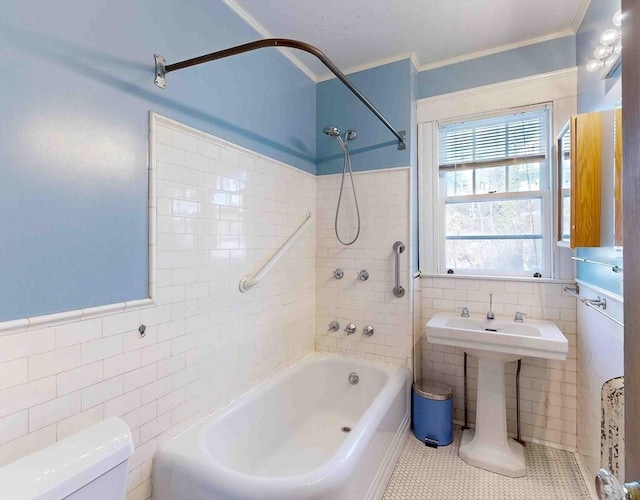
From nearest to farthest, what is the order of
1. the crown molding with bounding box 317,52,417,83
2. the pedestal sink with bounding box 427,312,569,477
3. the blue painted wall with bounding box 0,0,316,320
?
the blue painted wall with bounding box 0,0,316,320, the pedestal sink with bounding box 427,312,569,477, the crown molding with bounding box 317,52,417,83

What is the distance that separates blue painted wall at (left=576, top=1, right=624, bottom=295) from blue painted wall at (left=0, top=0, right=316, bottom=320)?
1.92 meters

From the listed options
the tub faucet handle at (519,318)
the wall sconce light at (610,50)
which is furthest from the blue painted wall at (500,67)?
the tub faucet handle at (519,318)

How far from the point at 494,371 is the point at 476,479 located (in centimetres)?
61

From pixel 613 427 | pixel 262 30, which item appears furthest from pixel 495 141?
pixel 613 427

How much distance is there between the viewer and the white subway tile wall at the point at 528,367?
210 cm

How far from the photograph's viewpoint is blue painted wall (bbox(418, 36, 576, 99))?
2096 millimetres

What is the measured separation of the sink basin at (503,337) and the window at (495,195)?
388 mm

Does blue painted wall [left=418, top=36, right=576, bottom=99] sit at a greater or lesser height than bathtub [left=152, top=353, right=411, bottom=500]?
greater

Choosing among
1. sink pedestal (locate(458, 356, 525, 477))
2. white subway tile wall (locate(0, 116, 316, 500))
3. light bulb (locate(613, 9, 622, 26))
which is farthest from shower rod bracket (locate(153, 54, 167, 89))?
sink pedestal (locate(458, 356, 525, 477))

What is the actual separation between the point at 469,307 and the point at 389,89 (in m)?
1.72

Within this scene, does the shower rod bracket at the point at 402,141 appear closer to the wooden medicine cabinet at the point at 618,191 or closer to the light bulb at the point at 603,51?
the light bulb at the point at 603,51

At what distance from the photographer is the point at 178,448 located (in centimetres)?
136

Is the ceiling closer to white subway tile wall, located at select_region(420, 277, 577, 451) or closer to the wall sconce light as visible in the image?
the wall sconce light

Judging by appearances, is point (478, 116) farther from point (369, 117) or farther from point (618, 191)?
point (618, 191)
